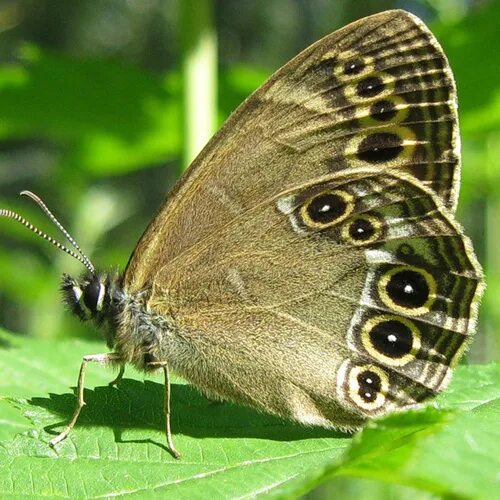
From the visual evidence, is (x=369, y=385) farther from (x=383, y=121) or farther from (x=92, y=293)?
(x=92, y=293)

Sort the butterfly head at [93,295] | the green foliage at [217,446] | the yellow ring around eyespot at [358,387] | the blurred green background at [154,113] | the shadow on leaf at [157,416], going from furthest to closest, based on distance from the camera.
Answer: the blurred green background at [154,113]
the butterfly head at [93,295]
the yellow ring around eyespot at [358,387]
the shadow on leaf at [157,416]
the green foliage at [217,446]

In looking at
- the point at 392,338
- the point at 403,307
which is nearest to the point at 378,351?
the point at 392,338

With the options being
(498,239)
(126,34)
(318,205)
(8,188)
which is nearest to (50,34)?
(126,34)

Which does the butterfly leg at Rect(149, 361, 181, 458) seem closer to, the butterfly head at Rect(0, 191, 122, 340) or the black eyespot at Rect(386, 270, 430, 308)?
the butterfly head at Rect(0, 191, 122, 340)

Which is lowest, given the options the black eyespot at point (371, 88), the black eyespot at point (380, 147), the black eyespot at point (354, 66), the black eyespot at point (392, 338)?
the black eyespot at point (392, 338)

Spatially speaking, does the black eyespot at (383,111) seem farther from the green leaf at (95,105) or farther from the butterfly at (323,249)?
the green leaf at (95,105)

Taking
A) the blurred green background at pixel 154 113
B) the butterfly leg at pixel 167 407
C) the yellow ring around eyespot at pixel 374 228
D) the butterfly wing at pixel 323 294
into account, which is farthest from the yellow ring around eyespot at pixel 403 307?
the blurred green background at pixel 154 113
